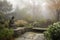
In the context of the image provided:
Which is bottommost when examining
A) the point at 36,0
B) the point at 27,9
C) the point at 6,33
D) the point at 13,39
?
the point at 13,39

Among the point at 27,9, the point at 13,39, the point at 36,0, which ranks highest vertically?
the point at 36,0

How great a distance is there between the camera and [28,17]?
8234 mm

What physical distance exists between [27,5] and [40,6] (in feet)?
2.70

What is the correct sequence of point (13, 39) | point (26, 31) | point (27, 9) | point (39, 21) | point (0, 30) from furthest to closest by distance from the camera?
1. point (27, 9)
2. point (39, 21)
3. point (26, 31)
4. point (13, 39)
5. point (0, 30)

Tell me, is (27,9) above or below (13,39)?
above

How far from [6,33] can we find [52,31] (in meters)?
1.85

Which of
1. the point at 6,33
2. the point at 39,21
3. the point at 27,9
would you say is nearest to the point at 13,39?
the point at 6,33

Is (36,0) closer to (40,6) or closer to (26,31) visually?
(40,6)

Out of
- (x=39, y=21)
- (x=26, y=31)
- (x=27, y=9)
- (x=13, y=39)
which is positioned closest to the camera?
(x=13, y=39)

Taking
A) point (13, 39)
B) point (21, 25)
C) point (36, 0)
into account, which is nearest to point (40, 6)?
point (36, 0)

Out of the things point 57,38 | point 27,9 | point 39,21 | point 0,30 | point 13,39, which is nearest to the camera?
point 57,38

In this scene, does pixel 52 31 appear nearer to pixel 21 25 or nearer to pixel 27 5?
pixel 21 25

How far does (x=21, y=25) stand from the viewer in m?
7.43

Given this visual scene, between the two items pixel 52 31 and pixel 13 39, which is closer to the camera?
pixel 52 31
